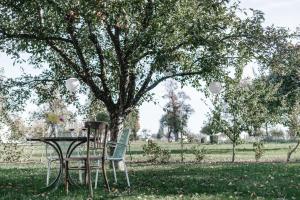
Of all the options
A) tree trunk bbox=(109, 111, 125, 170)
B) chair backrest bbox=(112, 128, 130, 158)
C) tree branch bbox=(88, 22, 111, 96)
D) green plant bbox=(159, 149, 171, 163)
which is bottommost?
green plant bbox=(159, 149, 171, 163)

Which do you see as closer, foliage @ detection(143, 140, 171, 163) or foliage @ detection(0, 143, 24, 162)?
foliage @ detection(143, 140, 171, 163)

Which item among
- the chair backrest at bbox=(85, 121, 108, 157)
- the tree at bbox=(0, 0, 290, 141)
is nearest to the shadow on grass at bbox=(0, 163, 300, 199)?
the chair backrest at bbox=(85, 121, 108, 157)

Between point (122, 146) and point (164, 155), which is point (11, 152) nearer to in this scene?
point (164, 155)

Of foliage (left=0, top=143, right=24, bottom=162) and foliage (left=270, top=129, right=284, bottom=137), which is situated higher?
foliage (left=270, top=129, right=284, bottom=137)

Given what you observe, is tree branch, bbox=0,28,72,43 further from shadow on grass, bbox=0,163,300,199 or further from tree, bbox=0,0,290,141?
shadow on grass, bbox=0,163,300,199

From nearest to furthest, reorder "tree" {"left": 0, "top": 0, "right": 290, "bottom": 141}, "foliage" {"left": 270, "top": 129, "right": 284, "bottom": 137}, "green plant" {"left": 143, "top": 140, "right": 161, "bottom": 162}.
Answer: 1. "tree" {"left": 0, "top": 0, "right": 290, "bottom": 141}
2. "green plant" {"left": 143, "top": 140, "right": 161, "bottom": 162}
3. "foliage" {"left": 270, "top": 129, "right": 284, "bottom": 137}

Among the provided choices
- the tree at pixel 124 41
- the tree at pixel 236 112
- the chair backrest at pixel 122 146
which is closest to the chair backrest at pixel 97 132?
the chair backrest at pixel 122 146

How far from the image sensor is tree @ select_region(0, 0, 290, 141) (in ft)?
57.2

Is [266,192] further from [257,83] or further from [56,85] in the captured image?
[257,83]

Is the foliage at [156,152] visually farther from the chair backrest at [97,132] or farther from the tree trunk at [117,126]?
the chair backrest at [97,132]

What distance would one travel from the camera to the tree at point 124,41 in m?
17.4

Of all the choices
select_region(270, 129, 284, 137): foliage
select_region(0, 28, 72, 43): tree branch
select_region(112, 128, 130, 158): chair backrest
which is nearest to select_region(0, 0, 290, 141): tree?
select_region(0, 28, 72, 43): tree branch

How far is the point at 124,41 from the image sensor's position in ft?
63.4

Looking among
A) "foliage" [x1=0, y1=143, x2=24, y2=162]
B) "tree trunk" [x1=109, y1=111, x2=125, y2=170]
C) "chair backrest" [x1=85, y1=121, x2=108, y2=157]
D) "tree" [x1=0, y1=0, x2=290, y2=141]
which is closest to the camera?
"chair backrest" [x1=85, y1=121, x2=108, y2=157]
